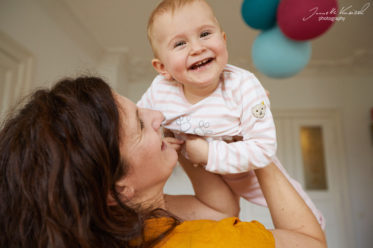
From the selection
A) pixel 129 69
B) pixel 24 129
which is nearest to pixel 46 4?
pixel 129 69

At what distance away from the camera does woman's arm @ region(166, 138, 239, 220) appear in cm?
94

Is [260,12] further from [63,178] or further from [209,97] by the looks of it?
[63,178]

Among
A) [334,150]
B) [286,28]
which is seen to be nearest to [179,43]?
[286,28]

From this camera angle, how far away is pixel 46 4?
2.49 metres

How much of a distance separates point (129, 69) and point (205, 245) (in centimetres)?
383

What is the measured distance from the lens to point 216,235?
610 millimetres

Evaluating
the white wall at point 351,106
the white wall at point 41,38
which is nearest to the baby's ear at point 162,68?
the white wall at point 41,38

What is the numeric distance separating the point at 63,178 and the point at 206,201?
538 mm

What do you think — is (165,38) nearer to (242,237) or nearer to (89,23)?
(242,237)

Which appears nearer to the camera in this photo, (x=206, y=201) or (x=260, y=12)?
(x=206, y=201)

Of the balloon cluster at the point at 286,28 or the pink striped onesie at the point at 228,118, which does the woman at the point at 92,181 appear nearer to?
the pink striped onesie at the point at 228,118

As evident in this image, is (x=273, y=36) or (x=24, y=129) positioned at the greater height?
(x=273, y=36)

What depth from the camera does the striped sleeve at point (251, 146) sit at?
0.77 metres

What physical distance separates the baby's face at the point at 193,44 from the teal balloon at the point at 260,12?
726mm
